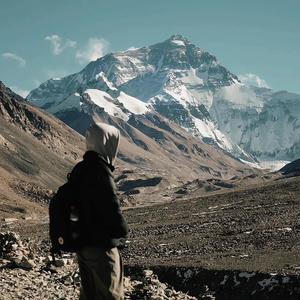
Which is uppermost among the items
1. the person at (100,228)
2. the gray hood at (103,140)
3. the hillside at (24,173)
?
the gray hood at (103,140)

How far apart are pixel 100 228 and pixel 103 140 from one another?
128 centimetres

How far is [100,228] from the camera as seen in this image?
344 inches

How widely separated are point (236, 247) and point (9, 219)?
5638cm

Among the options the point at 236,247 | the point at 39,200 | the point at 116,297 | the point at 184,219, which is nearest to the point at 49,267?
the point at 116,297

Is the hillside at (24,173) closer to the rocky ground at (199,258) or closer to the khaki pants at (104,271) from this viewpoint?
the rocky ground at (199,258)

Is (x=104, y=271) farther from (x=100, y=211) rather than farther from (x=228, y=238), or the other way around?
(x=228, y=238)

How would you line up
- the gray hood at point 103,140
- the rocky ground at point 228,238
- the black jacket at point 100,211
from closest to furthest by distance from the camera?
the black jacket at point 100,211, the gray hood at point 103,140, the rocky ground at point 228,238

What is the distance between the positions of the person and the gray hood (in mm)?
146

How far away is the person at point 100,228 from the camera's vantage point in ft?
28.7

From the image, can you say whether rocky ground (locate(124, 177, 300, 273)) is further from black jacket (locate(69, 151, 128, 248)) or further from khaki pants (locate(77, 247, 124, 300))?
black jacket (locate(69, 151, 128, 248))

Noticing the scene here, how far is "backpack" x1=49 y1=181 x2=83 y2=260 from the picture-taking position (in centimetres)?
877

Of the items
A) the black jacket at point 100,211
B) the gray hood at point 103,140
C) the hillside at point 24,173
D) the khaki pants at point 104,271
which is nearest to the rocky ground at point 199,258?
Result: the khaki pants at point 104,271

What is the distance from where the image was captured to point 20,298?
51.5 ft

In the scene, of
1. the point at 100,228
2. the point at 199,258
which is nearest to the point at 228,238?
the point at 199,258
